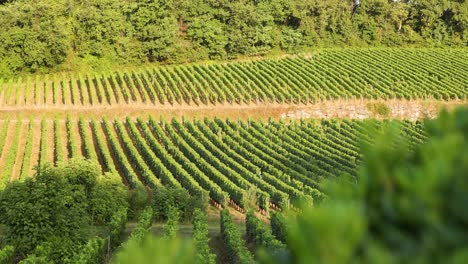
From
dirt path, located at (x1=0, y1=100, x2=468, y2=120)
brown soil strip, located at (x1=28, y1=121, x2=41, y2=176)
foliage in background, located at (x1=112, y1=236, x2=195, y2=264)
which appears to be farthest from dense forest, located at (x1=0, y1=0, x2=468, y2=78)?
foliage in background, located at (x1=112, y1=236, x2=195, y2=264)

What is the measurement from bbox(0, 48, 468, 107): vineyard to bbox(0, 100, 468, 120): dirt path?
53 cm

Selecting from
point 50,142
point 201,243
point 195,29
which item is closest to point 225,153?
point 50,142

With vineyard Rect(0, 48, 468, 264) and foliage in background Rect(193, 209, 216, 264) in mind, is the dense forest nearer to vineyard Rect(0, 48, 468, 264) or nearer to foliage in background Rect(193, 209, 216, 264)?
vineyard Rect(0, 48, 468, 264)

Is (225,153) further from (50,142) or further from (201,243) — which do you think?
(201,243)

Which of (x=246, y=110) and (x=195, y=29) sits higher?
(x=195, y=29)

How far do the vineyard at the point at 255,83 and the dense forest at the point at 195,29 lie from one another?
201 centimetres

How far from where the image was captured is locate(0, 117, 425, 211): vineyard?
26516mm

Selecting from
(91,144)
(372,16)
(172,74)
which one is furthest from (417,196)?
(372,16)

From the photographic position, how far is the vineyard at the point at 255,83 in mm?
41031

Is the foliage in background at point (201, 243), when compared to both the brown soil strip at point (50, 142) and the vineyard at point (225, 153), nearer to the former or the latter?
the vineyard at point (225, 153)

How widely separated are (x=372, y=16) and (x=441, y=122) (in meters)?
58.6

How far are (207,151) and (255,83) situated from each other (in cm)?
1454

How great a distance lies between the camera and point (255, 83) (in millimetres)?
44250

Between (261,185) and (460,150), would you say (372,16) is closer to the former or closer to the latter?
(261,185)
